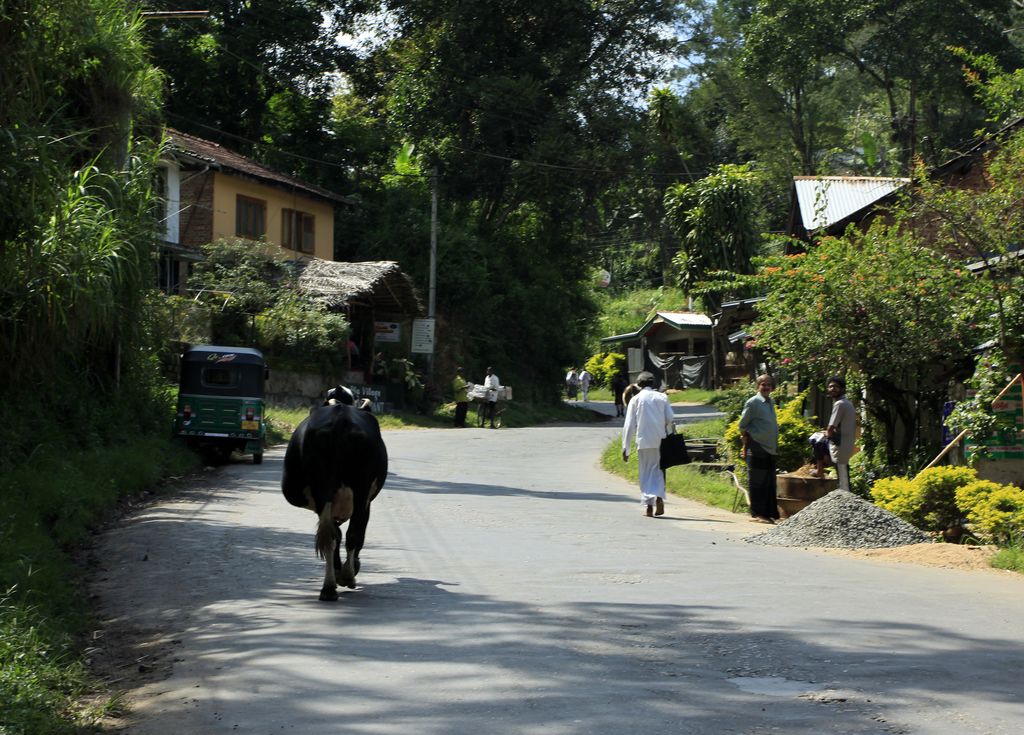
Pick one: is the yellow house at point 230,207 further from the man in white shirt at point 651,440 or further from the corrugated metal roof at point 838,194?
the man in white shirt at point 651,440

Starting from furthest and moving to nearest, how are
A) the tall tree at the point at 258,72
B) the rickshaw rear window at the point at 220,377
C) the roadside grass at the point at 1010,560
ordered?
the tall tree at the point at 258,72 → the rickshaw rear window at the point at 220,377 → the roadside grass at the point at 1010,560

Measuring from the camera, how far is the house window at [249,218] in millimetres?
40469

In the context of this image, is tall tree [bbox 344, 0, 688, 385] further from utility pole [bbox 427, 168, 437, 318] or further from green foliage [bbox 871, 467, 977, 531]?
green foliage [bbox 871, 467, 977, 531]

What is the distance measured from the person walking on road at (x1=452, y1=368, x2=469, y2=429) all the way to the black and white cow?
29353 millimetres

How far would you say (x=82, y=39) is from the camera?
1670 centimetres

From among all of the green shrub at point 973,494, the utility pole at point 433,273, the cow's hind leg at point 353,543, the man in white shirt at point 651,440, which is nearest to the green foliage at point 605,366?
the utility pole at point 433,273

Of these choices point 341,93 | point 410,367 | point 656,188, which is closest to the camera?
point 410,367

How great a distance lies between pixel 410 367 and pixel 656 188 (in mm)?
15138

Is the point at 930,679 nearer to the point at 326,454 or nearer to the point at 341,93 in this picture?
the point at 326,454

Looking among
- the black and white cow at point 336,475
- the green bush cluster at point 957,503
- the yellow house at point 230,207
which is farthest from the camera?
the yellow house at point 230,207

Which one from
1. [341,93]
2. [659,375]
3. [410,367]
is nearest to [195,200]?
[410,367]

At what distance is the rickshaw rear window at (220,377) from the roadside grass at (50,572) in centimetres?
390

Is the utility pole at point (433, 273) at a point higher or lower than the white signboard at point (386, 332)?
higher

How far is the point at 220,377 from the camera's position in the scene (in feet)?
78.5
